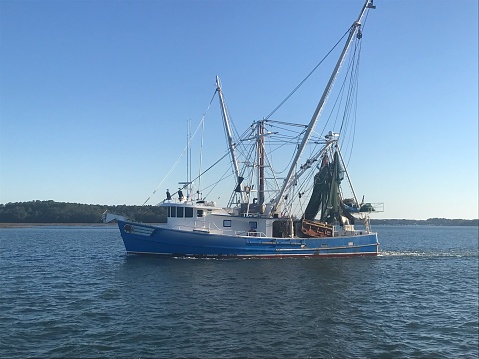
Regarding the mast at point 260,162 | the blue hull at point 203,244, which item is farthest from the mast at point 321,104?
the blue hull at point 203,244

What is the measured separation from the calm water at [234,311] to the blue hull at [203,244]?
3207 mm

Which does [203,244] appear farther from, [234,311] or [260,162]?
[234,311]

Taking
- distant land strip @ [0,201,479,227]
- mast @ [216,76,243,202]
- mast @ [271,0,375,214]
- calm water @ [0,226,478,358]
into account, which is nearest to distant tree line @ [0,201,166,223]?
distant land strip @ [0,201,479,227]

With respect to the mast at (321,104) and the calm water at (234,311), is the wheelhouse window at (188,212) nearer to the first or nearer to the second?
the calm water at (234,311)

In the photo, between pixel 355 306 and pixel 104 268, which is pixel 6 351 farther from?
pixel 104 268

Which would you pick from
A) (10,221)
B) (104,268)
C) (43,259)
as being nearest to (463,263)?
(104,268)

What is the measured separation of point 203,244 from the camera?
125 feet

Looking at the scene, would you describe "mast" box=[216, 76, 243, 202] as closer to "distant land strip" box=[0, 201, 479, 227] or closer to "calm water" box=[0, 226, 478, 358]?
"calm water" box=[0, 226, 478, 358]

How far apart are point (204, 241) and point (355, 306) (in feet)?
59.7

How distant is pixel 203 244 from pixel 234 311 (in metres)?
18.2

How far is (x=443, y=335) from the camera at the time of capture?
1730 cm

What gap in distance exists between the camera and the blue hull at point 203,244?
3791 centimetres

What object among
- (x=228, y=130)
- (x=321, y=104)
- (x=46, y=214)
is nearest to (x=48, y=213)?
(x=46, y=214)

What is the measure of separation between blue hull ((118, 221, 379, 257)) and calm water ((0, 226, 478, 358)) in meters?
3.21
